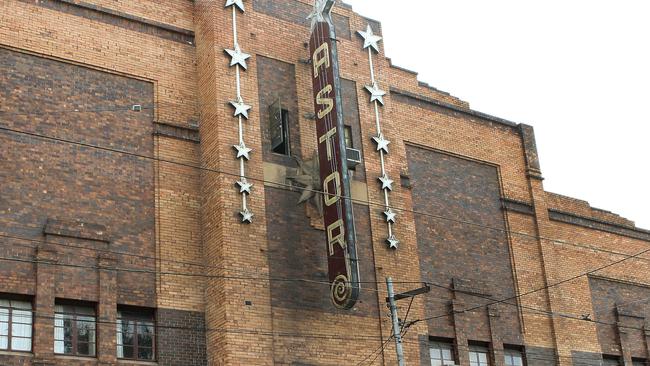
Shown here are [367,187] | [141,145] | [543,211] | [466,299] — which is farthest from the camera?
[543,211]

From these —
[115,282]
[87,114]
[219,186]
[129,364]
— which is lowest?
[129,364]

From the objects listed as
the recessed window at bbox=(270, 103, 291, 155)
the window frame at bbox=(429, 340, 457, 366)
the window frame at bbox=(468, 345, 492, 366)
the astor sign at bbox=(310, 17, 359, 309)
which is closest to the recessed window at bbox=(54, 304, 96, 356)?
the astor sign at bbox=(310, 17, 359, 309)

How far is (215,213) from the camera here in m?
23.2

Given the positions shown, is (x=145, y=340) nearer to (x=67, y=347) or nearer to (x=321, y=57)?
(x=67, y=347)

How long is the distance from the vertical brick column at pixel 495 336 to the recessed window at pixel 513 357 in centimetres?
49

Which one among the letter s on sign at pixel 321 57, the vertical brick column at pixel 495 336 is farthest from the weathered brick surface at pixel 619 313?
the letter s on sign at pixel 321 57

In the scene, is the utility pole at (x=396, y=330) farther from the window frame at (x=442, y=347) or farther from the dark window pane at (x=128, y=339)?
the dark window pane at (x=128, y=339)

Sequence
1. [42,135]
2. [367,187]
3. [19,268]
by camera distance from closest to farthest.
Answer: [19,268], [42,135], [367,187]

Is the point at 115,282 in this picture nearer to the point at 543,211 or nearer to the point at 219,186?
the point at 219,186

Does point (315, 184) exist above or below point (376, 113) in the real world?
below

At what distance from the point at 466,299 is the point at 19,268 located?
1251 centimetres

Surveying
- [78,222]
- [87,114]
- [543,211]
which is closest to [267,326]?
[78,222]

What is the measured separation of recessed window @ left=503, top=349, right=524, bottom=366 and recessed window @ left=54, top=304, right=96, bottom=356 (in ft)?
40.3

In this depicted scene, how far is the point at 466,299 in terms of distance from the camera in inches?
1096
